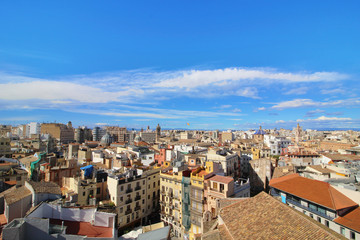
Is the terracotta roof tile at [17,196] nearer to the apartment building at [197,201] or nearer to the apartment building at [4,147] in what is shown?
the apartment building at [197,201]

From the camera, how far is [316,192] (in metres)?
27.1

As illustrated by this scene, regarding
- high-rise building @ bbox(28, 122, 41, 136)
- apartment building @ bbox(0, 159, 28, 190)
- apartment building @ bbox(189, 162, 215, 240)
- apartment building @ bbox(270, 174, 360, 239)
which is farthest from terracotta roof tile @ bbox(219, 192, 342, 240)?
high-rise building @ bbox(28, 122, 41, 136)

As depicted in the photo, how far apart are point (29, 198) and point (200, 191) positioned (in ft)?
72.1

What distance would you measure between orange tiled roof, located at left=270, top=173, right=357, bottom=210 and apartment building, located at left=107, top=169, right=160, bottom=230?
2219 cm

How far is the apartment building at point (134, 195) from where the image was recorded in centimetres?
3391

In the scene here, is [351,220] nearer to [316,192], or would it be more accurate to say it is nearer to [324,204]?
[324,204]

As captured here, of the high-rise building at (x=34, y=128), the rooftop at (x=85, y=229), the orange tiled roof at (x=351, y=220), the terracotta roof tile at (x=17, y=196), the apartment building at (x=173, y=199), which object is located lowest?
the apartment building at (x=173, y=199)

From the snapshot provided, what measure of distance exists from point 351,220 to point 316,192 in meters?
5.27

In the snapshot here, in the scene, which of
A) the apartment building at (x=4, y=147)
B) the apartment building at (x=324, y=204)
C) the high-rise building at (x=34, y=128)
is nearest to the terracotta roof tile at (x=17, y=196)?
the apartment building at (x=324, y=204)

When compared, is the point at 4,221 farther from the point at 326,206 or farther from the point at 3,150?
the point at 3,150

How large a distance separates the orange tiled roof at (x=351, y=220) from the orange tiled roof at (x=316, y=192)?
0.86 metres

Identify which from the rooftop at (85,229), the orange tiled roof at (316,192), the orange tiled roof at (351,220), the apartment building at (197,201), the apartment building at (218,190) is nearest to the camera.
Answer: the rooftop at (85,229)

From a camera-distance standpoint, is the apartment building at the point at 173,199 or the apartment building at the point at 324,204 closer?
the apartment building at the point at 324,204

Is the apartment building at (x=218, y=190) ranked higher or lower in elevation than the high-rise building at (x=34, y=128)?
lower
